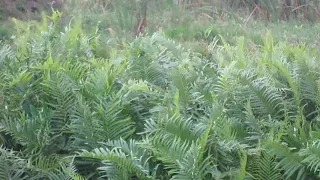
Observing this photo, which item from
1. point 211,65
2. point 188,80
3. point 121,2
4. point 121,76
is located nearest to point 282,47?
point 211,65

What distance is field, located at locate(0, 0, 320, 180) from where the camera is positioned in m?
3.14

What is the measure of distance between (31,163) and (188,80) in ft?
3.54

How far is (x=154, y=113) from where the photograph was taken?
3.53 m

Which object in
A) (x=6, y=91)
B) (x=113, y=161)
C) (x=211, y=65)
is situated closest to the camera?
(x=113, y=161)

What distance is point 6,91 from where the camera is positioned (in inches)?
153

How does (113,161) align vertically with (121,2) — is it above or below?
above

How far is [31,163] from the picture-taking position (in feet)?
11.4

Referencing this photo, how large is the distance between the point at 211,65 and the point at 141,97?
0.68 meters

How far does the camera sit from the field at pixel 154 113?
124 inches

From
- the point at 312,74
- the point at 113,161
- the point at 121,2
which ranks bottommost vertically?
the point at 121,2

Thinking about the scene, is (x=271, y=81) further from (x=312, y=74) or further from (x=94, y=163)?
(x=94, y=163)

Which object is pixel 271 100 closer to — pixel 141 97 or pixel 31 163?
pixel 141 97

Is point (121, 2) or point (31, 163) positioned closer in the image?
point (31, 163)

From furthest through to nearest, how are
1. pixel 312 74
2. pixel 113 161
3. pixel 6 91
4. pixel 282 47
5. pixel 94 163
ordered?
pixel 282 47 < pixel 6 91 < pixel 312 74 < pixel 94 163 < pixel 113 161
